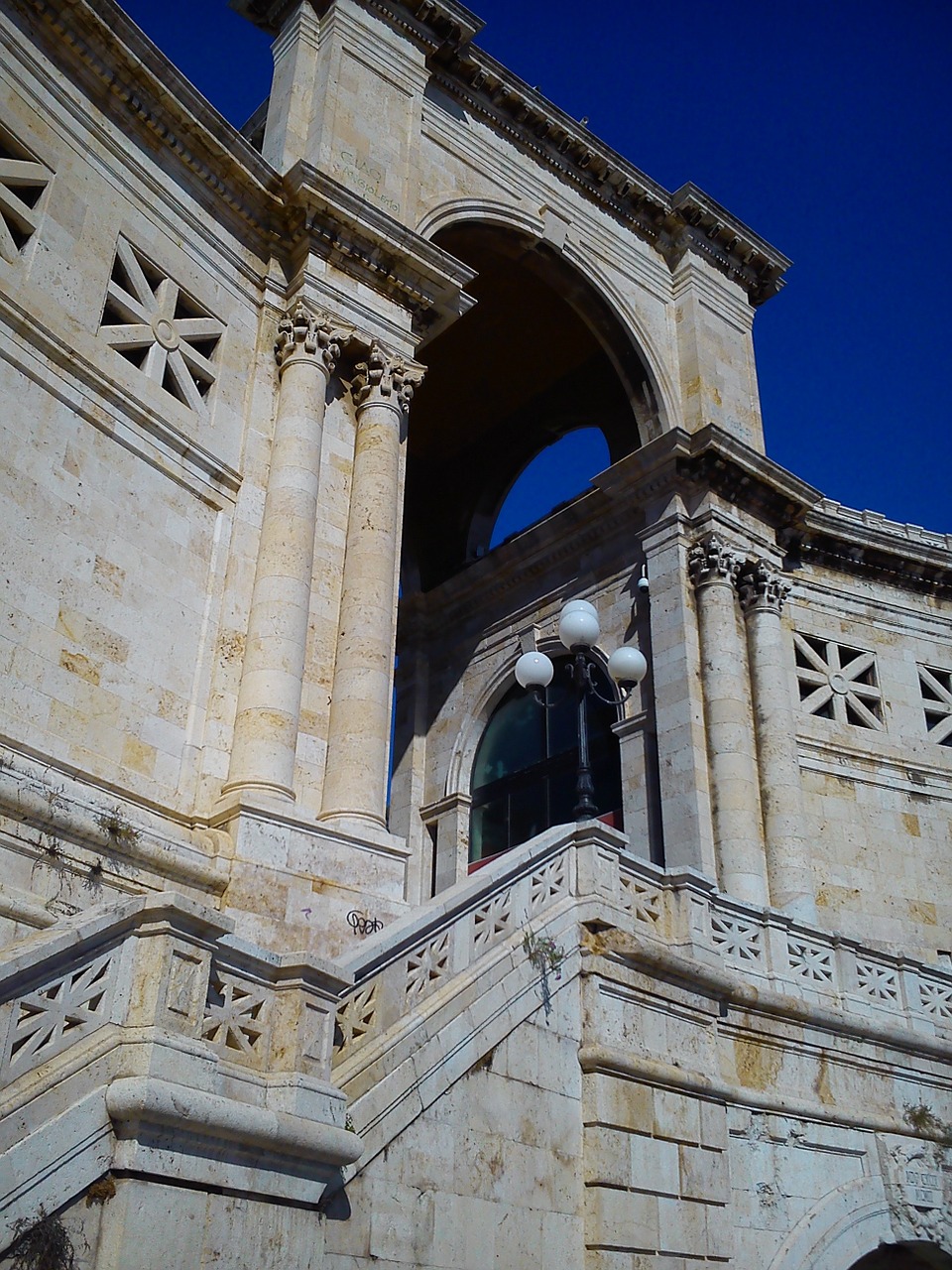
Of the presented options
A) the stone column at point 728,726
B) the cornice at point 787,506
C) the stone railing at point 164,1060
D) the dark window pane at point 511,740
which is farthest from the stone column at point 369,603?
the dark window pane at point 511,740

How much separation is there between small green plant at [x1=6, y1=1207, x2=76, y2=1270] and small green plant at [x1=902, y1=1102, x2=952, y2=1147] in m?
9.35

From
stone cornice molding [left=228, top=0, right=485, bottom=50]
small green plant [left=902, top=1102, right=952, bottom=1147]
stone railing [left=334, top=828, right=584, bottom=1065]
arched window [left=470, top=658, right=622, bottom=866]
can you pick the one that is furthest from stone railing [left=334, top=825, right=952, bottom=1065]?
stone cornice molding [left=228, top=0, right=485, bottom=50]

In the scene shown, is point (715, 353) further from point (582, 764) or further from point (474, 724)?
point (582, 764)

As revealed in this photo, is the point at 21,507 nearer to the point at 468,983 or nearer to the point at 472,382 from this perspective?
the point at 468,983

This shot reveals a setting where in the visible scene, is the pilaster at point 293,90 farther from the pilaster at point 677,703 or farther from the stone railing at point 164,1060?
the stone railing at point 164,1060

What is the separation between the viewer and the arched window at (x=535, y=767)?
65.1ft

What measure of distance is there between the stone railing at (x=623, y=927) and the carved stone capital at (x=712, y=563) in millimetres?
7294

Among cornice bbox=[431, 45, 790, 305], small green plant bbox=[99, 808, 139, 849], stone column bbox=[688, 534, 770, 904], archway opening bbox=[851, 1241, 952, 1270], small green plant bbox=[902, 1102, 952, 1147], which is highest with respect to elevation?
cornice bbox=[431, 45, 790, 305]

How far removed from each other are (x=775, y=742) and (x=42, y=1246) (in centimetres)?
1474

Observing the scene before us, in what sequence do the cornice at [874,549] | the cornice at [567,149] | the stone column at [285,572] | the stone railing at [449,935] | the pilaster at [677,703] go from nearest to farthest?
1. the stone railing at [449,935]
2. the stone column at [285,572]
3. the pilaster at [677,703]
4. the cornice at [567,149]
5. the cornice at [874,549]

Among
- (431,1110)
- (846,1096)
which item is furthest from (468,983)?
(846,1096)

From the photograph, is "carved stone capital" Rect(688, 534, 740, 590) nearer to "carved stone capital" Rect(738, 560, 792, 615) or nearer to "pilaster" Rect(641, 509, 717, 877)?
"pilaster" Rect(641, 509, 717, 877)

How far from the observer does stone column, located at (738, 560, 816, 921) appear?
56.8ft

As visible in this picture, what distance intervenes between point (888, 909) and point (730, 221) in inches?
505
